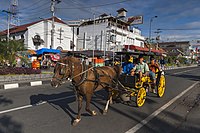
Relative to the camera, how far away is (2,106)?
5676 millimetres

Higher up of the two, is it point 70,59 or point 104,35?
point 104,35

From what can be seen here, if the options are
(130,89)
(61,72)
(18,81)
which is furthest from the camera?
(18,81)

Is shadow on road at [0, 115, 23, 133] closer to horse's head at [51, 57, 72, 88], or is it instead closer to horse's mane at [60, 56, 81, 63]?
horse's head at [51, 57, 72, 88]

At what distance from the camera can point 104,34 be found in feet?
122

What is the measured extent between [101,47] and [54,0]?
17.6m

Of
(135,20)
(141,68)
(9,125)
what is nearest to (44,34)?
(135,20)

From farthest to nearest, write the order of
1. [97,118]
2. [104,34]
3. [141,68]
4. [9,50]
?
[104,34] → [9,50] → [141,68] → [97,118]

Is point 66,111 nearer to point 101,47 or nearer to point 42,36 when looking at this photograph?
point 42,36

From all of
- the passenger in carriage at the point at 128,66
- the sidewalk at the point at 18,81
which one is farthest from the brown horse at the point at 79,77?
the sidewalk at the point at 18,81

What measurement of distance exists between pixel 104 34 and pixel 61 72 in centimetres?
3402

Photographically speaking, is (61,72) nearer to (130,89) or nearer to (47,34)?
(130,89)

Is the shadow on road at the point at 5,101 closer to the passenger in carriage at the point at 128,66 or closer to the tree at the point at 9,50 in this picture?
the passenger in carriage at the point at 128,66

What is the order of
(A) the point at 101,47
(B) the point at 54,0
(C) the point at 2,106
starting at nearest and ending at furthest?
(C) the point at 2,106 → (B) the point at 54,0 → (A) the point at 101,47

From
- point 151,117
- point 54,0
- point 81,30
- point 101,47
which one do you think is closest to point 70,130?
point 151,117
